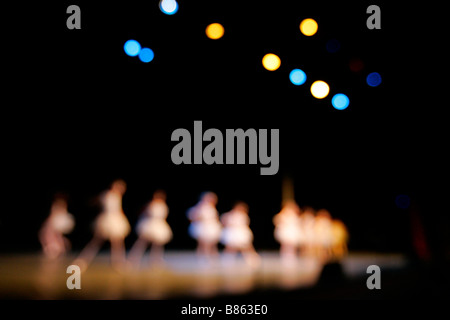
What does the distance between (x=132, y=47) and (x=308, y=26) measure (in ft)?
12.2

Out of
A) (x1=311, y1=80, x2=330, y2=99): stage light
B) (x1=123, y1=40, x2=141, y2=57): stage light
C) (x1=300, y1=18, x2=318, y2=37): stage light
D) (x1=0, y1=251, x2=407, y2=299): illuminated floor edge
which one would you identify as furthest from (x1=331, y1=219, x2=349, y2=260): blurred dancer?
(x1=123, y1=40, x2=141, y2=57): stage light

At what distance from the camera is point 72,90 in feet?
44.6

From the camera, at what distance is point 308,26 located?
9820mm

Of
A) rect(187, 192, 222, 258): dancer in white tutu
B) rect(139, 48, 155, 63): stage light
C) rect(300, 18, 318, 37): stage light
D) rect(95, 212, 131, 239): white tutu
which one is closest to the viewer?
rect(95, 212, 131, 239): white tutu

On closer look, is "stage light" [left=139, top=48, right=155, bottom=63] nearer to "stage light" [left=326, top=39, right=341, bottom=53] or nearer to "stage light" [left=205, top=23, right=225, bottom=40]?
"stage light" [left=205, top=23, right=225, bottom=40]

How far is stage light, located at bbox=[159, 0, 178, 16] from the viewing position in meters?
9.11

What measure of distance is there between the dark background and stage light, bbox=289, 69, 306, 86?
243mm

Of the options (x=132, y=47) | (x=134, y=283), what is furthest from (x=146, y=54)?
(x=134, y=283)

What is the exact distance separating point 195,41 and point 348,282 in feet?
19.8

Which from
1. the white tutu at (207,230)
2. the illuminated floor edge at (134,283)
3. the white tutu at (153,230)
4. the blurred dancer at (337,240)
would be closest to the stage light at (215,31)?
the white tutu at (153,230)

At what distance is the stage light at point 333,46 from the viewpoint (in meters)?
10.4

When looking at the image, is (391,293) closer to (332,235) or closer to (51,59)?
(51,59)
